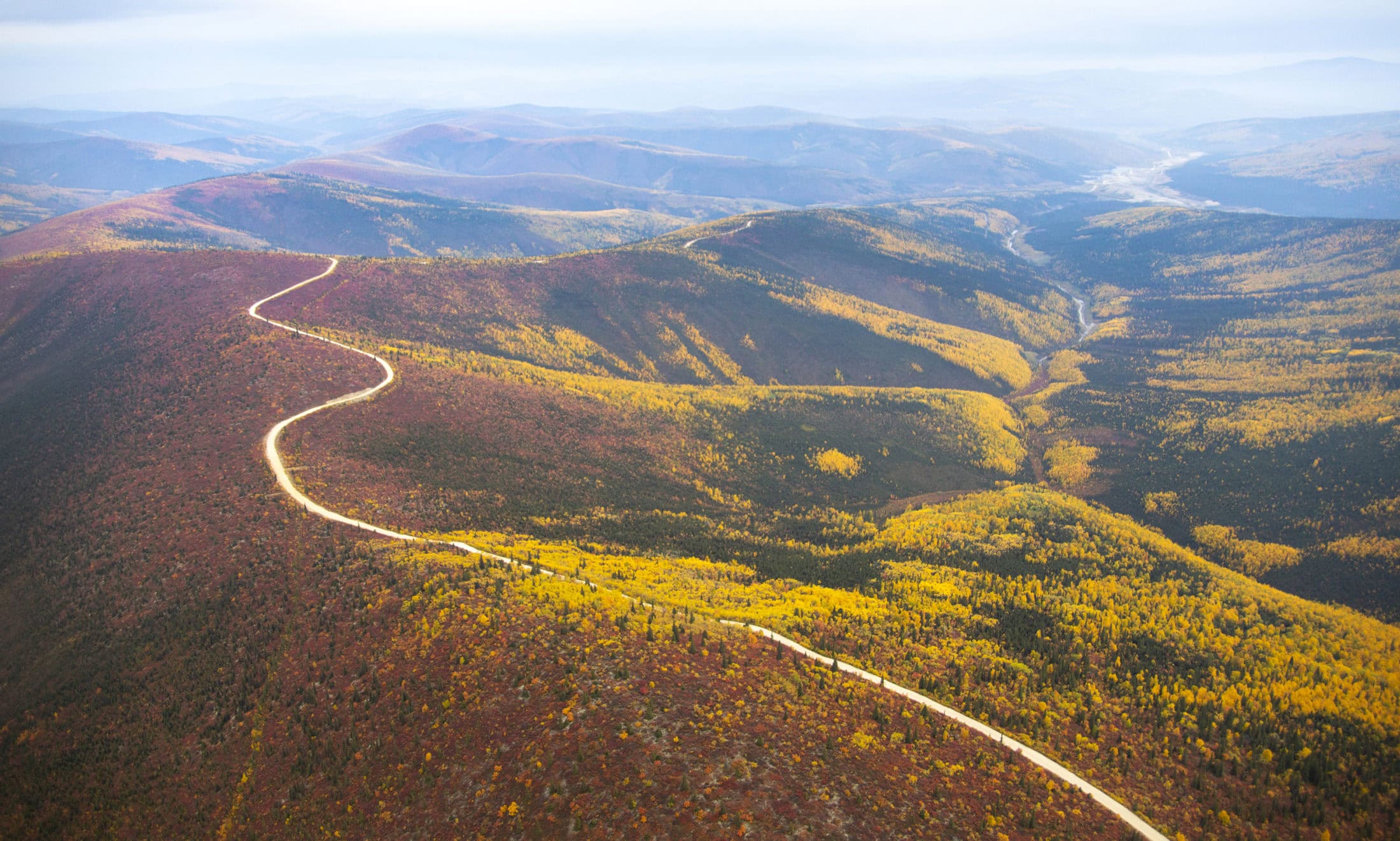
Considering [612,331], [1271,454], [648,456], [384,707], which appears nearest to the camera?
[384,707]

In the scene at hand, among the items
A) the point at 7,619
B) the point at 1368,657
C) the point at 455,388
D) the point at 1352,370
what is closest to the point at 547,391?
the point at 455,388

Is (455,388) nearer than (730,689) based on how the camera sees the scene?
No

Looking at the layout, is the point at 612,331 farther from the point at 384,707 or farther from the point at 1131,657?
the point at 384,707

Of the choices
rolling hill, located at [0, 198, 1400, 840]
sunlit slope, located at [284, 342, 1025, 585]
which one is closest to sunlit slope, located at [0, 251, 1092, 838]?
rolling hill, located at [0, 198, 1400, 840]

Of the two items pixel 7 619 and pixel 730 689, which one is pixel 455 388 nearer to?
pixel 7 619

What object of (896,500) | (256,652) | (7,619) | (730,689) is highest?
(730,689)

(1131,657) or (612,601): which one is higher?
(612,601)

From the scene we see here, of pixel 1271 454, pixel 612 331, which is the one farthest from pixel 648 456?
pixel 1271 454
